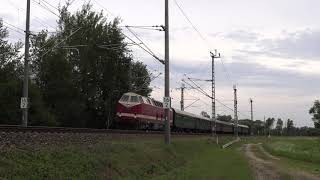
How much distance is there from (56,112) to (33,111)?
655 cm

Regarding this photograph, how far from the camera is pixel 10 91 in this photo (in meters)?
49.7

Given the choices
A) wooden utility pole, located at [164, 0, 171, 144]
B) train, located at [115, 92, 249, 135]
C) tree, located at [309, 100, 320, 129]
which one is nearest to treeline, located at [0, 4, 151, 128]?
train, located at [115, 92, 249, 135]

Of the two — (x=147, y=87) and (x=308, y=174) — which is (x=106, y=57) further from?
(x=308, y=174)

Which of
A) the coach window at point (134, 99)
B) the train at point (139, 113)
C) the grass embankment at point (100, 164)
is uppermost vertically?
the coach window at point (134, 99)

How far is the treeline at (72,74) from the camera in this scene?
172ft

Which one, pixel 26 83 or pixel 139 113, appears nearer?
pixel 26 83

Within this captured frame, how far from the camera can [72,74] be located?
208 ft

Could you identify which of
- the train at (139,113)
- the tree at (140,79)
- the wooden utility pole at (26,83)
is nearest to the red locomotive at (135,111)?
the train at (139,113)

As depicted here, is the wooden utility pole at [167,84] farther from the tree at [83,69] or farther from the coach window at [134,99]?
the tree at [83,69]

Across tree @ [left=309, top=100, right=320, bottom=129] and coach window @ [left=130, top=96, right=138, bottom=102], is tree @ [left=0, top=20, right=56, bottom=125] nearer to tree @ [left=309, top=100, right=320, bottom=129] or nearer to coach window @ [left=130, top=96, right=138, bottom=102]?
coach window @ [left=130, top=96, right=138, bottom=102]

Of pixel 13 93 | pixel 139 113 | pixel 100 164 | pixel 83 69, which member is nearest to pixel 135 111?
pixel 139 113

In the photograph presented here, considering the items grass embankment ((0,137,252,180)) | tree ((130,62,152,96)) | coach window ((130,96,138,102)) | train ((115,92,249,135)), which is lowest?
grass embankment ((0,137,252,180))

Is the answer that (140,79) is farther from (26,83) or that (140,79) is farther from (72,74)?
(26,83)

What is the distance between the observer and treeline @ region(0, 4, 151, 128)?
5244 centimetres
